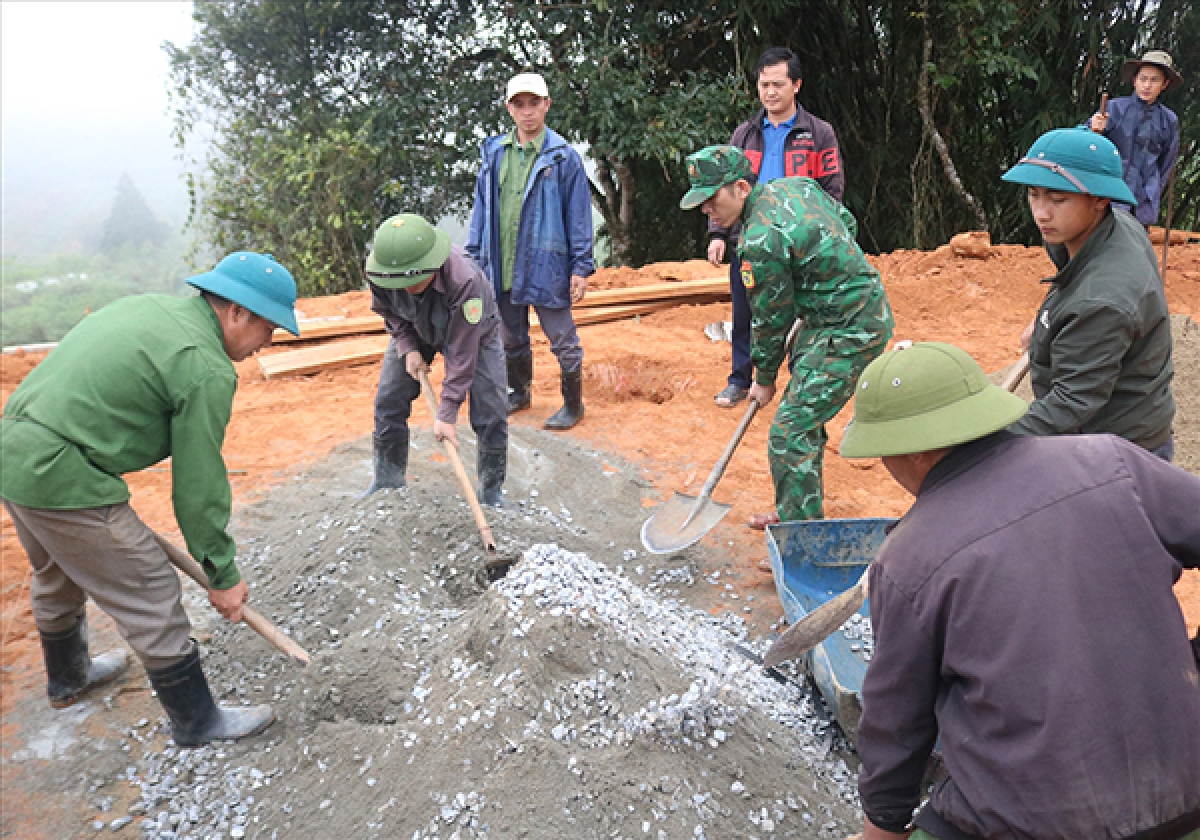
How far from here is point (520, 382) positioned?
219 inches

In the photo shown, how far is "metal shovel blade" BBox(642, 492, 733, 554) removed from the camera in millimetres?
3644

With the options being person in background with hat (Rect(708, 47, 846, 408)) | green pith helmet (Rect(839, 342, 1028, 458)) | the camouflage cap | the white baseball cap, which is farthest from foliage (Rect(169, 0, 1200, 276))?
green pith helmet (Rect(839, 342, 1028, 458))

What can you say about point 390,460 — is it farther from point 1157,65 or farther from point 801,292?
point 1157,65

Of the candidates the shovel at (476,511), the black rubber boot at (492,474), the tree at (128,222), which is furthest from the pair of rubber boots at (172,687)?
the tree at (128,222)

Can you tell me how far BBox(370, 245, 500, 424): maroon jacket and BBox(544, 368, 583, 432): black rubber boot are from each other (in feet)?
4.74

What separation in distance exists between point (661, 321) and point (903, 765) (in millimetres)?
6215

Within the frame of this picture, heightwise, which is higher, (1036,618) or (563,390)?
(1036,618)

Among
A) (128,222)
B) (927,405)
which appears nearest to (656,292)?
(927,405)

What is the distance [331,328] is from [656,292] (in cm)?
290

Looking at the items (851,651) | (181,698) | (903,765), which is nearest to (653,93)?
(851,651)

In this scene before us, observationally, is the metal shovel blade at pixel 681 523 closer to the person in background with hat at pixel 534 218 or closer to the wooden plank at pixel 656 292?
the person in background with hat at pixel 534 218

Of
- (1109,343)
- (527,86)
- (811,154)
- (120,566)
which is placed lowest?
(120,566)

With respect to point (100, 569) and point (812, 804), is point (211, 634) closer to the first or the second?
point (100, 569)

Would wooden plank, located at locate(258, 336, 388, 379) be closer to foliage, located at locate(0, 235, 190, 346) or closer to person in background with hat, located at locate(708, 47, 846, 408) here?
person in background with hat, located at locate(708, 47, 846, 408)
